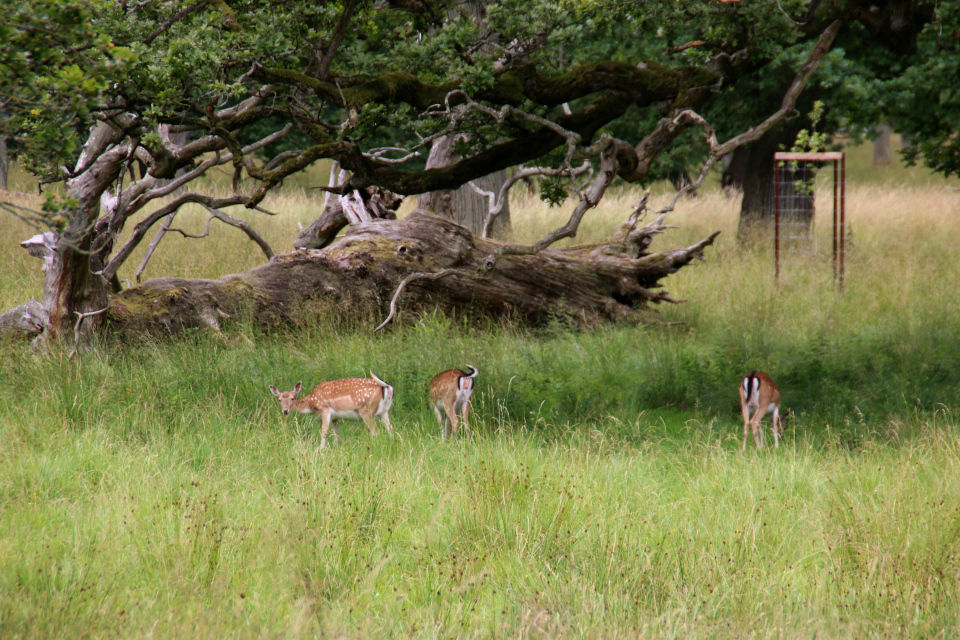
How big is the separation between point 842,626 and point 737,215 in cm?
1809

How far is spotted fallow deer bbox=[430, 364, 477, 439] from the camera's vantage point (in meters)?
6.96

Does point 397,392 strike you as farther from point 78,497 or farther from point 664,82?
point 664,82

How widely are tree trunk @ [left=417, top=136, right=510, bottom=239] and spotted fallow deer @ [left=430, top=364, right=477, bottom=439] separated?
5.34 meters

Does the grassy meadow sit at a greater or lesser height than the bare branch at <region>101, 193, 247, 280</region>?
lesser

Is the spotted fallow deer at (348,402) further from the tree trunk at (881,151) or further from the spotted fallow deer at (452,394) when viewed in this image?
the tree trunk at (881,151)

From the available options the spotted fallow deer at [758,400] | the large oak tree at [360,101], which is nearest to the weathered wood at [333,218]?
the large oak tree at [360,101]

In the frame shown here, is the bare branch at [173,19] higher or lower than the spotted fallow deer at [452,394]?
higher

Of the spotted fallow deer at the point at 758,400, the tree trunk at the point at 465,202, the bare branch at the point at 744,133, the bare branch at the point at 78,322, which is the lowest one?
the spotted fallow deer at the point at 758,400

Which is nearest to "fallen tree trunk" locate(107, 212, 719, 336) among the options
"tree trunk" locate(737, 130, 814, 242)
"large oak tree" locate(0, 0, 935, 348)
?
"large oak tree" locate(0, 0, 935, 348)

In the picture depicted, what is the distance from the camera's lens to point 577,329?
1060 centimetres

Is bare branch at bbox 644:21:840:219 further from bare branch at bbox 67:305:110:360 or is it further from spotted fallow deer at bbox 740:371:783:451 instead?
bare branch at bbox 67:305:110:360

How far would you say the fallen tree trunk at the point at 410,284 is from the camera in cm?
941

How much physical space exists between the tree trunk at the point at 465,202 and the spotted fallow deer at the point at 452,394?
534 cm

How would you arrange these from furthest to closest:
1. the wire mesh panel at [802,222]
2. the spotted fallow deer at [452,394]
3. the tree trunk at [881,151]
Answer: the tree trunk at [881,151] → the wire mesh panel at [802,222] → the spotted fallow deer at [452,394]
